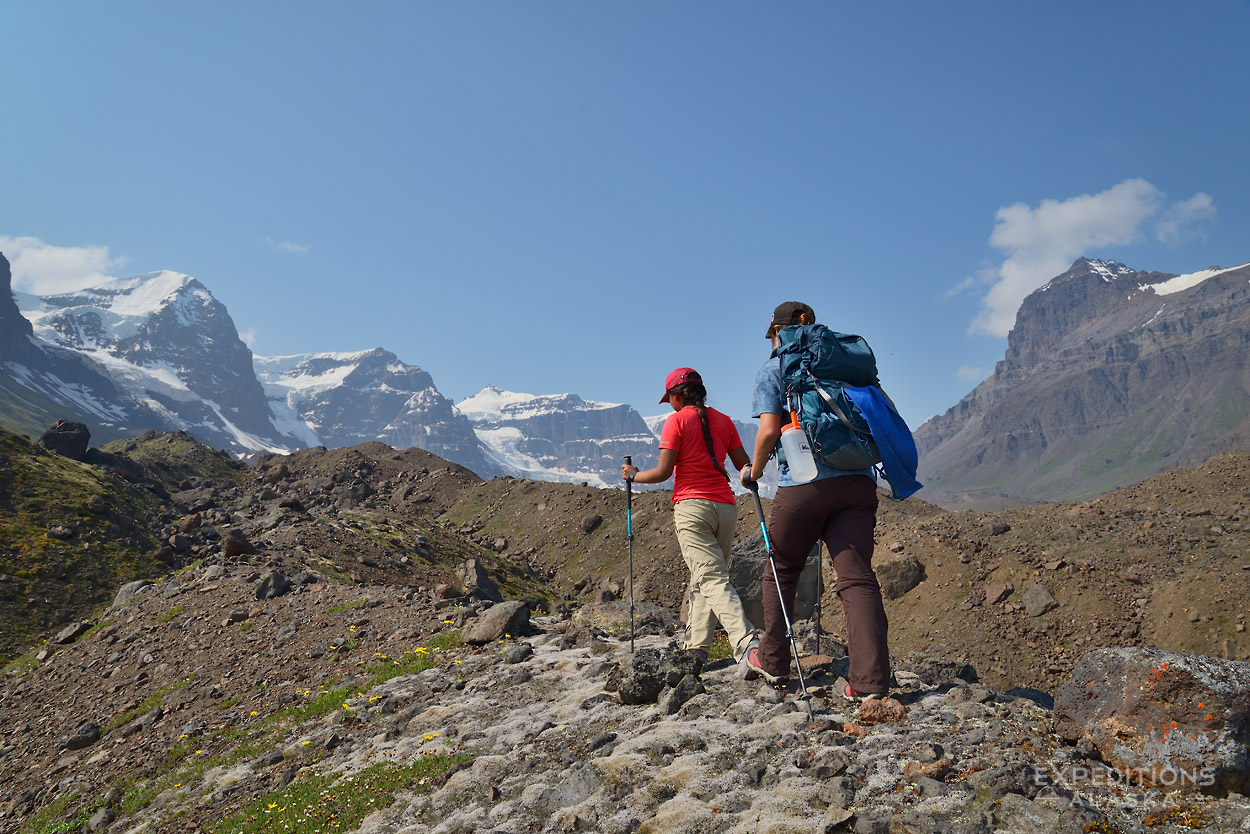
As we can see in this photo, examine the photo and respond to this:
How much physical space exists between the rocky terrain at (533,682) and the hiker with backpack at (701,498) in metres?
0.70

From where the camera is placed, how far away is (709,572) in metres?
8.02

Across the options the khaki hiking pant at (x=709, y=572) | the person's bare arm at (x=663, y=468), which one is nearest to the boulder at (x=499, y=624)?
the khaki hiking pant at (x=709, y=572)

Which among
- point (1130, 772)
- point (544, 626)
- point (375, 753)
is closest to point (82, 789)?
point (375, 753)

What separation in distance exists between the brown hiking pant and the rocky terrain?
493 millimetres

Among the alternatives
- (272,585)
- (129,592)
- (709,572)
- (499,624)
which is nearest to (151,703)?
(272,585)

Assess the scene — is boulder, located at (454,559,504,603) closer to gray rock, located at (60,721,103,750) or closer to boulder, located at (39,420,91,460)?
gray rock, located at (60,721,103,750)

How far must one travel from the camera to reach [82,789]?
10.2 m

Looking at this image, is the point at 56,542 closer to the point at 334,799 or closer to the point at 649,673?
the point at 334,799

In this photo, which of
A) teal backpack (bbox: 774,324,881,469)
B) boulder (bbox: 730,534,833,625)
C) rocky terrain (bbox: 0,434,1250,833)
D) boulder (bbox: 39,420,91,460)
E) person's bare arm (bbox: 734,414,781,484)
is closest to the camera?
rocky terrain (bbox: 0,434,1250,833)

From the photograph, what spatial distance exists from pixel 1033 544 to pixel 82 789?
29498 mm

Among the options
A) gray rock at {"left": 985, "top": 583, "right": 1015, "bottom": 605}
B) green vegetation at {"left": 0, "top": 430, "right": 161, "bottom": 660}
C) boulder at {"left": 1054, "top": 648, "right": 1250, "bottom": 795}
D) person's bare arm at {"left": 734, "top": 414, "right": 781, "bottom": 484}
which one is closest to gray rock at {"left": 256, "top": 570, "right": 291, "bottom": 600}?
green vegetation at {"left": 0, "top": 430, "right": 161, "bottom": 660}

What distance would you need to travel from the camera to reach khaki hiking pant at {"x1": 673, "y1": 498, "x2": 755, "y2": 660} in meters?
7.82

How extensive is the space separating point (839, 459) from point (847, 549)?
878mm

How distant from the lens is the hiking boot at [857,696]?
6.19 metres
